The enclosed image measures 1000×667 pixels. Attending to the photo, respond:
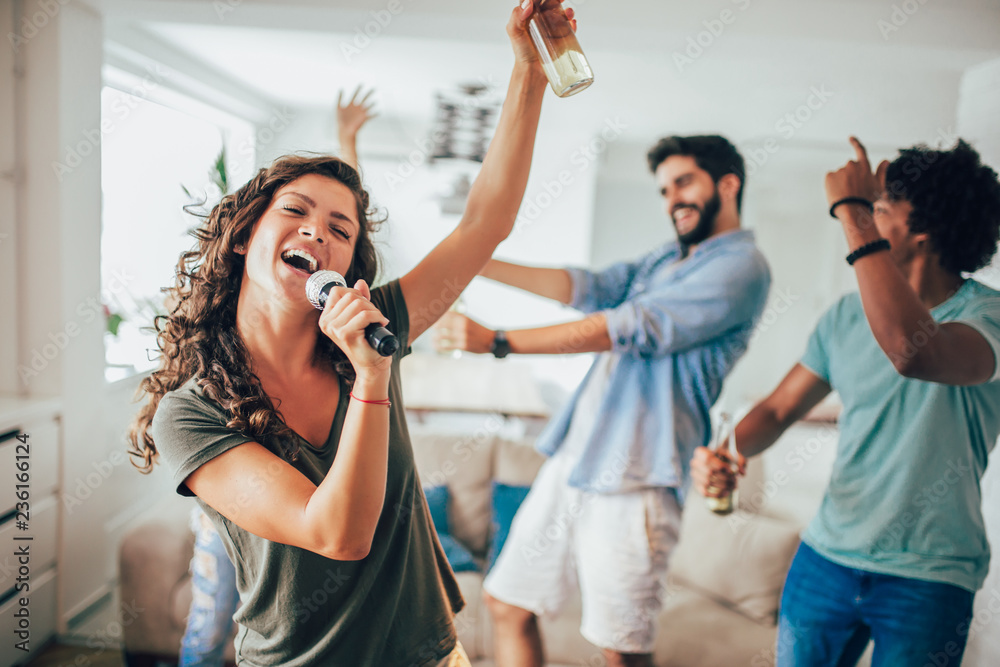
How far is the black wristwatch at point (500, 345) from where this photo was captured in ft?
4.73

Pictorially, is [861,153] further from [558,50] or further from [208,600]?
[208,600]

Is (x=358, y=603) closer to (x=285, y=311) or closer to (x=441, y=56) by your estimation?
(x=285, y=311)

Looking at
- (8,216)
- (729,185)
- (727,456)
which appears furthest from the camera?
(8,216)

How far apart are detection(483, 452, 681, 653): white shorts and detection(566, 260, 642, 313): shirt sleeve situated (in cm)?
41

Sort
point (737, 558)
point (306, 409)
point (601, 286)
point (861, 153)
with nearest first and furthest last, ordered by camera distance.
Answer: point (306, 409), point (861, 153), point (601, 286), point (737, 558)

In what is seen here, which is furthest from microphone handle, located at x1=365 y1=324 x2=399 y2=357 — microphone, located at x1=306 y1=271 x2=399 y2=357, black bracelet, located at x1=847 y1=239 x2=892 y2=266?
black bracelet, located at x1=847 y1=239 x2=892 y2=266

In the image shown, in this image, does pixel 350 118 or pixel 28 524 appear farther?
pixel 28 524

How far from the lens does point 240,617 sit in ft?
2.97

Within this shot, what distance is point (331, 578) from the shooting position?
0.89 meters

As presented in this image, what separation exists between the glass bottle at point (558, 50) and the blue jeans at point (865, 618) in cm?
110

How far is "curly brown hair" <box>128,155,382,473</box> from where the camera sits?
2.96 ft

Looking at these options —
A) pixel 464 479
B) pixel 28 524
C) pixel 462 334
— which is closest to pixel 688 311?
pixel 462 334

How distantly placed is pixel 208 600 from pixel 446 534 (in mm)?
933

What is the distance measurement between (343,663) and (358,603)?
0.30 ft
